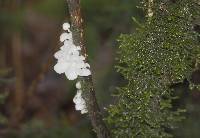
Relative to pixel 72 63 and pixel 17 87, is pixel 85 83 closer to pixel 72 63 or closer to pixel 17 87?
pixel 72 63

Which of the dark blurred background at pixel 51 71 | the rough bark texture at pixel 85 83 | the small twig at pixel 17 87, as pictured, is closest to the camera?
the rough bark texture at pixel 85 83

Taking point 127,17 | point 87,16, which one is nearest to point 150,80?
point 127,17

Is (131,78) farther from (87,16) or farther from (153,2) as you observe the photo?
(87,16)

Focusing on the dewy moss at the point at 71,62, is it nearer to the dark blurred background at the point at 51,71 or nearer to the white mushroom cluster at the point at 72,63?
the white mushroom cluster at the point at 72,63

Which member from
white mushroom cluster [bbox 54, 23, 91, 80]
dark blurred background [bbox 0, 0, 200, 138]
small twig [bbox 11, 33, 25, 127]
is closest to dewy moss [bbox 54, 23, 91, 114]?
white mushroom cluster [bbox 54, 23, 91, 80]

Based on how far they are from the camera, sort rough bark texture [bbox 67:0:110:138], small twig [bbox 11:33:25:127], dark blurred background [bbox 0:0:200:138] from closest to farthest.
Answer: rough bark texture [bbox 67:0:110:138] < dark blurred background [bbox 0:0:200:138] < small twig [bbox 11:33:25:127]

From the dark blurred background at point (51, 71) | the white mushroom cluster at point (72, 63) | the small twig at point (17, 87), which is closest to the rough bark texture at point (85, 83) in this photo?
the white mushroom cluster at point (72, 63)

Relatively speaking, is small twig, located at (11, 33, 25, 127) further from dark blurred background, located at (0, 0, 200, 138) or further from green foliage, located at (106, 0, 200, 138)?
green foliage, located at (106, 0, 200, 138)
